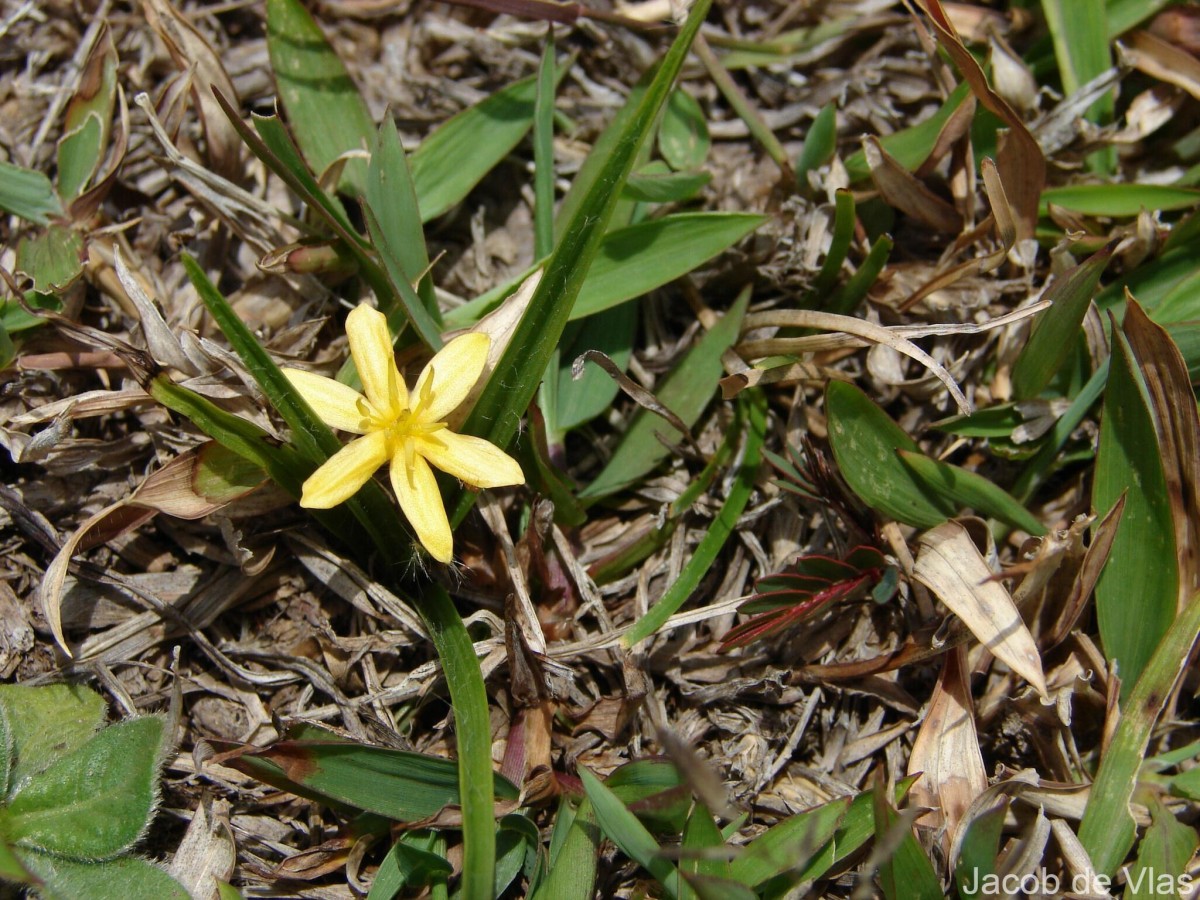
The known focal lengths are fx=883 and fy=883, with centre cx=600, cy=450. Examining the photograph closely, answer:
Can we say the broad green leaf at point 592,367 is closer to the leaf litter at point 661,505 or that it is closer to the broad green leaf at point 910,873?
the leaf litter at point 661,505

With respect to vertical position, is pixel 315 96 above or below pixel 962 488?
above

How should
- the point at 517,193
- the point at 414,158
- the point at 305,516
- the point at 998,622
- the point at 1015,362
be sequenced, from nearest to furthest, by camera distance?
the point at 998,622 → the point at 305,516 → the point at 1015,362 → the point at 414,158 → the point at 517,193

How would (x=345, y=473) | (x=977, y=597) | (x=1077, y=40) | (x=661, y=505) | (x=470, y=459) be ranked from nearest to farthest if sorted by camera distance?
1. (x=345, y=473)
2. (x=470, y=459)
3. (x=977, y=597)
4. (x=661, y=505)
5. (x=1077, y=40)

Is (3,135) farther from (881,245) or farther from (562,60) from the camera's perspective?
(881,245)

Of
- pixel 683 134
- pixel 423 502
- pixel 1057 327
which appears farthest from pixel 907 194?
pixel 423 502

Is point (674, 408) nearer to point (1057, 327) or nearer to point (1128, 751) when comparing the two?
point (1057, 327)

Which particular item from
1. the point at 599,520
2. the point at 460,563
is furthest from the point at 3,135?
the point at 599,520

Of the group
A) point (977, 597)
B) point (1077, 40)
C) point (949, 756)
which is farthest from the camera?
point (1077, 40)
